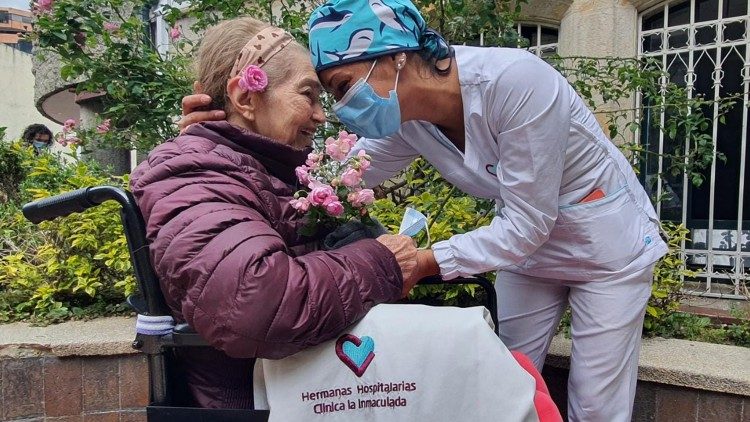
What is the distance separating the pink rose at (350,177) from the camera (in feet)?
5.17

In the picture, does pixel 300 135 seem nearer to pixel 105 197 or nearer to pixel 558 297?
pixel 105 197

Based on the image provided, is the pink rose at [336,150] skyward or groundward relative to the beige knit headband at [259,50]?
groundward

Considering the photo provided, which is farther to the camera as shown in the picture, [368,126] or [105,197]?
[368,126]

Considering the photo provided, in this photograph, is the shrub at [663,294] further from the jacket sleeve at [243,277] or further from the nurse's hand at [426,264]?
the jacket sleeve at [243,277]

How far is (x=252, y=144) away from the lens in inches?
63.9

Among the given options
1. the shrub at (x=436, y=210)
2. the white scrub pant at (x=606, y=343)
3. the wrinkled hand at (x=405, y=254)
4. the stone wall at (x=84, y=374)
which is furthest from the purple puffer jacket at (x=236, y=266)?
the stone wall at (x=84, y=374)

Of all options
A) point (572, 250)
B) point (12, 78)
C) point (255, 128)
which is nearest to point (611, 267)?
point (572, 250)

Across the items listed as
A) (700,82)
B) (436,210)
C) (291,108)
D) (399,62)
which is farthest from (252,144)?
(700,82)

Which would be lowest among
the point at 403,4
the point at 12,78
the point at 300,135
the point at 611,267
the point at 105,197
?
the point at 611,267

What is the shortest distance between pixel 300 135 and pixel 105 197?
1.81 feet

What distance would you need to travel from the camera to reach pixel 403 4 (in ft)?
6.09

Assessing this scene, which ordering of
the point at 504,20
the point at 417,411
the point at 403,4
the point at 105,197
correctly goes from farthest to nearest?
the point at 504,20, the point at 403,4, the point at 105,197, the point at 417,411

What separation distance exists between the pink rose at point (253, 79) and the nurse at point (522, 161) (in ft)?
0.71

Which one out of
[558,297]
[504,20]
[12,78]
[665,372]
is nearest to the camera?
[558,297]
